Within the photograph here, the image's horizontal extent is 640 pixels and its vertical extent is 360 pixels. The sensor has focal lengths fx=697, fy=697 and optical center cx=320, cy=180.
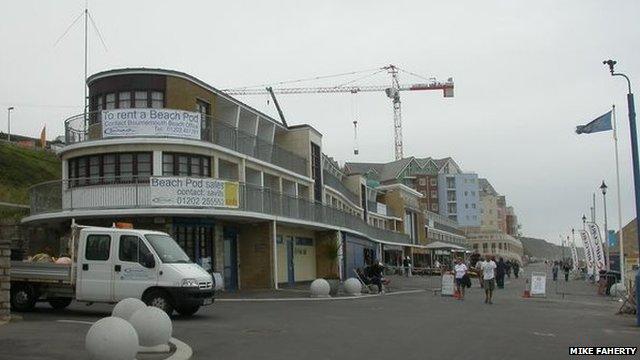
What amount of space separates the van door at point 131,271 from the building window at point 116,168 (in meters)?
11.0

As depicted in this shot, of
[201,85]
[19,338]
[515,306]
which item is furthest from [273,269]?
[19,338]

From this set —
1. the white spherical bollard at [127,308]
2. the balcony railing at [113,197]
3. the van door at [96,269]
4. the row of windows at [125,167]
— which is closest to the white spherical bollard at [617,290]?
the balcony railing at [113,197]

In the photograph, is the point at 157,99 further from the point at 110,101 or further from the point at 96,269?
the point at 96,269

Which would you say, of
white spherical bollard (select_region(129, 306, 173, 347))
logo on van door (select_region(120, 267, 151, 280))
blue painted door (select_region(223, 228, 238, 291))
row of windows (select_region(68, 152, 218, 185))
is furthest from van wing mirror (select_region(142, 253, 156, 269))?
blue painted door (select_region(223, 228, 238, 291))

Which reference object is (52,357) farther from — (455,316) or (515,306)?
(515,306)

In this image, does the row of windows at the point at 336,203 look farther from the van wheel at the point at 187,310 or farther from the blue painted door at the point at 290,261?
the van wheel at the point at 187,310

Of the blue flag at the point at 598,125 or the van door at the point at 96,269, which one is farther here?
the blue flag at the point at 598,125

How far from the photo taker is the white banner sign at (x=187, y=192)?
26891mm

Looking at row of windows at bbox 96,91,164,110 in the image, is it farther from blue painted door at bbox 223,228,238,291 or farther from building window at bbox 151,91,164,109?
blue painted door at bbox 223,228,238,291

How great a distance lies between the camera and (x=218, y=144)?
30234 mm

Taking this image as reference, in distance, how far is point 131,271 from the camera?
55.0 feet

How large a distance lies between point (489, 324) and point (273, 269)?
54.1 feet

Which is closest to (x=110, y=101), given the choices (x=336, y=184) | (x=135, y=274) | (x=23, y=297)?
(x=23, y=297)

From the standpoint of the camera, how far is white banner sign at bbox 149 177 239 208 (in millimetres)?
26891
